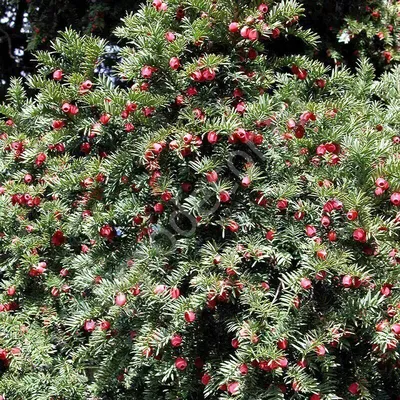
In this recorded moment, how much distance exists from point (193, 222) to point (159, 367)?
0.43 meters

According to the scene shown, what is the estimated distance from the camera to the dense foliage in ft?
5.15

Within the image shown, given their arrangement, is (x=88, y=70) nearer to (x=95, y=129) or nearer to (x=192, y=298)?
(x=95, y=129)

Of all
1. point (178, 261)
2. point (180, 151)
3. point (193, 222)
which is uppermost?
point (180, 151)

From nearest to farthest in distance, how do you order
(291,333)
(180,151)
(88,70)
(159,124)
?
(291,333) < (180,151) < (159,124) < (88,70)

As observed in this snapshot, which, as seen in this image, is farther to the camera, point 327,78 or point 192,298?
point 327,78

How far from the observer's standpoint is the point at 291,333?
1.56 metres

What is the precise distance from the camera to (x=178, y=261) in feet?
5.66

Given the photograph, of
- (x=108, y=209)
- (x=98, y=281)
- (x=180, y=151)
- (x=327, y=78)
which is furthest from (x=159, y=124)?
(x=327, y=78)

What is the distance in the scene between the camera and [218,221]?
1.66 metres

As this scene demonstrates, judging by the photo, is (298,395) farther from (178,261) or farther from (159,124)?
(159,124)

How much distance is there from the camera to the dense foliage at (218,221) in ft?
5.15

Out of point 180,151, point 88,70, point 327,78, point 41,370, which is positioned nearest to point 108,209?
point 180,151

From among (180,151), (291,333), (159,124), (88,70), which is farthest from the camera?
(88,70)

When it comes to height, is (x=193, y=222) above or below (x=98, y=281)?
above
